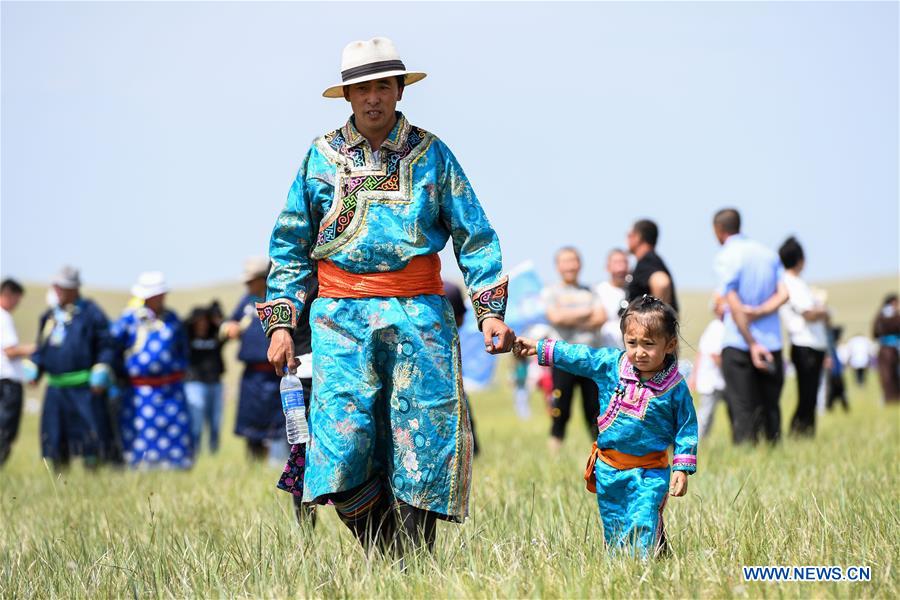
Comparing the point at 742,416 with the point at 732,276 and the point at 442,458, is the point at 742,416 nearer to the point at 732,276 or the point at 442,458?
the point at 732,276

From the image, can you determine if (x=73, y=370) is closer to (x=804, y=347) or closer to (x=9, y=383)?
(x=9, y=383)

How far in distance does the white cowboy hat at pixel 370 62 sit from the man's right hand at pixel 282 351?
101cm

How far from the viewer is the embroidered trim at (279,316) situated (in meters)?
5.29

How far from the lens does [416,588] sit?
437cm

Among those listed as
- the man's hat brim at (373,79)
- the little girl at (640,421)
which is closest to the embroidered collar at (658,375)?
the little girl at (640,421)

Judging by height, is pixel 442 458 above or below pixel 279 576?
above

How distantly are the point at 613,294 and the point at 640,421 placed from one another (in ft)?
21.4

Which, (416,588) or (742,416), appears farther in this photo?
(742,416)

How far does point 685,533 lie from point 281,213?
205 centimetres

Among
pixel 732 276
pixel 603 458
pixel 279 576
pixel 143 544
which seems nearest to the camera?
pixel 279 576

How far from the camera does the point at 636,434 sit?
5016 millimetres

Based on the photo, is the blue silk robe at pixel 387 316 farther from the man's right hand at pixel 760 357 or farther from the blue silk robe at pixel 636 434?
the man's right hand at pixel 760 357

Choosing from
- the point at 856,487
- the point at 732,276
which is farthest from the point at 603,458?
the point at 732,276

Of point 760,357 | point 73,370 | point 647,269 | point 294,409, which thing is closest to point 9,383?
point 73,370
